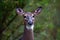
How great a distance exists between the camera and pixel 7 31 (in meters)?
18.0

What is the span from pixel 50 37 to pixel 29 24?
7.13 meters

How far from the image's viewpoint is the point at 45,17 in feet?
61.3

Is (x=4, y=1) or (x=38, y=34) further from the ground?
(x=4, y=1)

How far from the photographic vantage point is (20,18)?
59.5ft

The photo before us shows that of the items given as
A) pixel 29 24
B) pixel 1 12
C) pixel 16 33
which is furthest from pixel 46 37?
pixel 29 24

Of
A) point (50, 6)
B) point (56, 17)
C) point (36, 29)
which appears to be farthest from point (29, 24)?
point (56, 17)

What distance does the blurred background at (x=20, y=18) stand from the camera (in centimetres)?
1639

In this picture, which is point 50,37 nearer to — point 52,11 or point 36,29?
point 52,11

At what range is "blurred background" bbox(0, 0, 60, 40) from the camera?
53.8 feet

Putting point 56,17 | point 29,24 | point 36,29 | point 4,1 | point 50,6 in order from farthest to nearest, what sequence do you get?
point 56,17
point 50,6
point 36,29
point 4,1
point 29,24

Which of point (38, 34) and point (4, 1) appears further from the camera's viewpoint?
point (38, 34)

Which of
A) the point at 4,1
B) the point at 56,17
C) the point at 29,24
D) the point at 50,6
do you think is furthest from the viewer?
the point at 56,17

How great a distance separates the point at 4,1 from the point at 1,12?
82 cm

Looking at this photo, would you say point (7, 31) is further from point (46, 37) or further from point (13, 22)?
point (46, 37)
